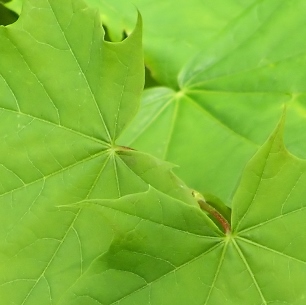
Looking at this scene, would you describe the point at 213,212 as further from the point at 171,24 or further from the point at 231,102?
the point at 171,24

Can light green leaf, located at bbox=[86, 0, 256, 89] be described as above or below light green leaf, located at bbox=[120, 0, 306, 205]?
above

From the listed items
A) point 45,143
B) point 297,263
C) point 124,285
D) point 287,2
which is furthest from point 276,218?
point 287,2

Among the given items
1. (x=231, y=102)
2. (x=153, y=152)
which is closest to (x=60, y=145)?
(x=153, y=152)

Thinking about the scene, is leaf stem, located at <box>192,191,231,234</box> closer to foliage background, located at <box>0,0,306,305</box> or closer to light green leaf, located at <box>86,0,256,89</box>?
foliage background, located at <box>0,0,306,305</box>

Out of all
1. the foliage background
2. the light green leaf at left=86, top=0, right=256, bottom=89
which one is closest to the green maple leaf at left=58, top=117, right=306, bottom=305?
the foliage background

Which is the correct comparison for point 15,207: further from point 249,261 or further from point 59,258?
point 249,261

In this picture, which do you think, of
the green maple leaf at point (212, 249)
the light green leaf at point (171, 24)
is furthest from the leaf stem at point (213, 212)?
the light green leaf at point (171, 24)

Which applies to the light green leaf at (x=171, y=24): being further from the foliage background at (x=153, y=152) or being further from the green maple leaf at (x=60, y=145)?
the green maple leaf at (x=60, y=145)

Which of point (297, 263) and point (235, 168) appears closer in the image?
point (297, 263)
